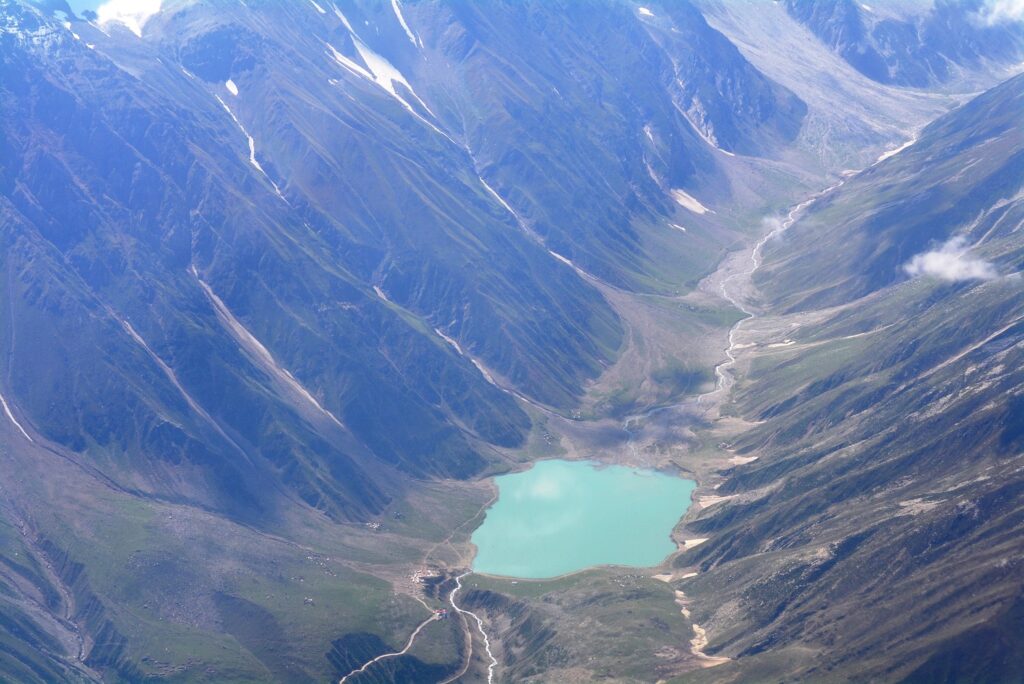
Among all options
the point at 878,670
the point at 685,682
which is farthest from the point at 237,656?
the point at 878,670

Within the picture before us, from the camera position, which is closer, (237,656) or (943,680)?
(943,680)

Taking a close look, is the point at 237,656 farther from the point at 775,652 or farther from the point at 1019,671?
the point at 1019,671

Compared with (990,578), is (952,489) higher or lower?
higher

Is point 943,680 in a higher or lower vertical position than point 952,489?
lower

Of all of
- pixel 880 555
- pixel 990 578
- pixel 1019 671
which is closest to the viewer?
pixel 1019 671

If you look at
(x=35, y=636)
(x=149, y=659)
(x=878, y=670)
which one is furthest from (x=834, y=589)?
(x=35, y=636)

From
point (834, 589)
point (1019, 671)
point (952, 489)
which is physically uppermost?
point (952, 489)

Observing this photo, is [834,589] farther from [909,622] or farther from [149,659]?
[149,659]


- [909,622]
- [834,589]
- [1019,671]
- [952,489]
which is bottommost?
[1019,671]

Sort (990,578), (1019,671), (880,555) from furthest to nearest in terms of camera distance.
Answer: (880,555) < (990,578) < (1019,671)
